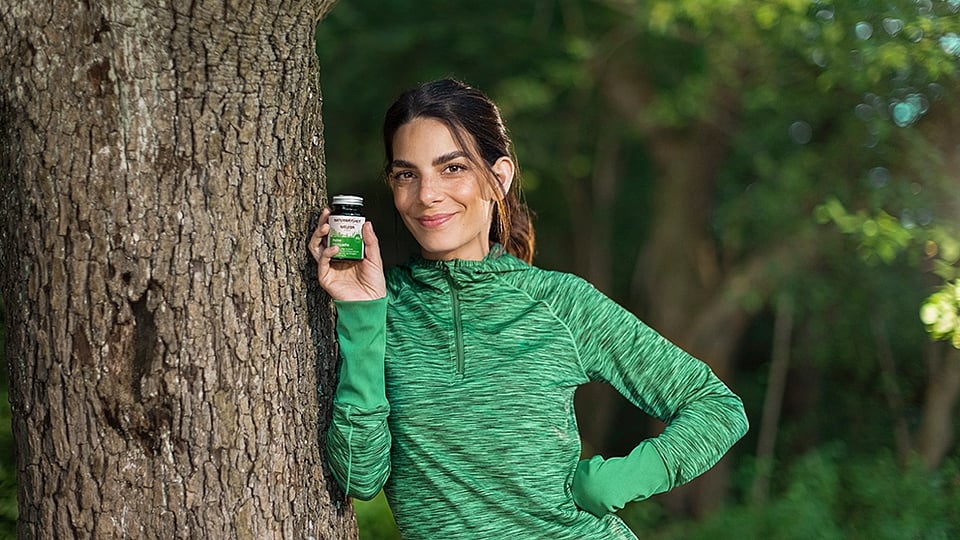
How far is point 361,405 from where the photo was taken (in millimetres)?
2367

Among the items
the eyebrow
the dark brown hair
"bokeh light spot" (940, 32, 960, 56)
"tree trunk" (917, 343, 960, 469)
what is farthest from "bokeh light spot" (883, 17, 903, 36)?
the eyebrow

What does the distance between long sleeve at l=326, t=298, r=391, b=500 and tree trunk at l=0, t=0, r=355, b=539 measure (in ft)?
0.42

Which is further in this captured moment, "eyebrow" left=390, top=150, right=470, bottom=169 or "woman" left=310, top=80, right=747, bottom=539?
"eyebrow" left=390, top=150, right=470, bottom=169

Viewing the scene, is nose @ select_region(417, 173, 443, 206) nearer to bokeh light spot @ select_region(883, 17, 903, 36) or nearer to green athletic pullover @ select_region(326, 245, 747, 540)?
green athletic pullover @ select_region(326, 245, 747, 540)

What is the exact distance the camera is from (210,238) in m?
2.27

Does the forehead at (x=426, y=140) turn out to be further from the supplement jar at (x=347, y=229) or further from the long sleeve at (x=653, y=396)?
the long sleeve at (x=653, y=396)

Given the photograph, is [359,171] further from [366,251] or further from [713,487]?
[366,251]

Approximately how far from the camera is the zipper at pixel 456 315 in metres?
2.47

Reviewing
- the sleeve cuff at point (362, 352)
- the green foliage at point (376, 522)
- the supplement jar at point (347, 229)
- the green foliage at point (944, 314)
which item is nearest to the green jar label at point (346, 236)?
the supplement jar at point (347, 229)

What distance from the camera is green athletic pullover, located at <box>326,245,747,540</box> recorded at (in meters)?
2.43

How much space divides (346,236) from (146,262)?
0.42m

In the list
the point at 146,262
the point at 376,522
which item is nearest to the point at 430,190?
the point at 146,262

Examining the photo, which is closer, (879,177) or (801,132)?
(879,177)

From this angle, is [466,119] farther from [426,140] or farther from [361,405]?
[361,405]
